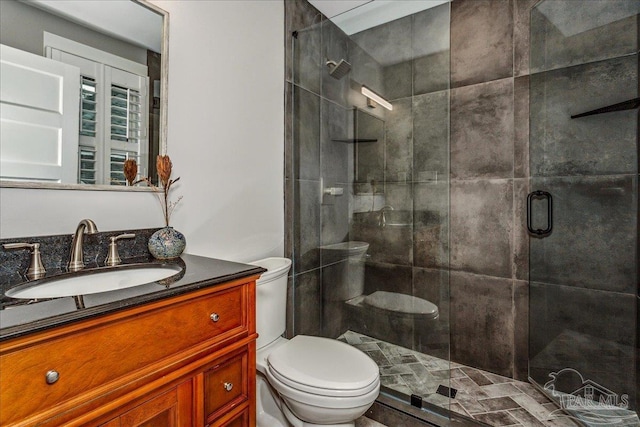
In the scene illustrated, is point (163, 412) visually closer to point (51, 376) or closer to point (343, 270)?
point (51, 376)

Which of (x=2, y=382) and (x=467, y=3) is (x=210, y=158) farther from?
(x=467, y=3)

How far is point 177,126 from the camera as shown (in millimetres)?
1461

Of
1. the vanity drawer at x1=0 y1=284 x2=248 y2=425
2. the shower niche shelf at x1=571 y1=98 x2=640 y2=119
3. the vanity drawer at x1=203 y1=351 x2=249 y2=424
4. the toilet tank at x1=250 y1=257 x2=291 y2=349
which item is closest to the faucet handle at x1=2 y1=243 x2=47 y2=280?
the vanity drawer at x1=0 y1=284 x2=248 y2=425

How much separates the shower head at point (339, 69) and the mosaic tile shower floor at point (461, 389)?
1589 mm

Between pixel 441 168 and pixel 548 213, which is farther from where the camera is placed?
pixel 548 213

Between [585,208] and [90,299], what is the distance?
7.28ft

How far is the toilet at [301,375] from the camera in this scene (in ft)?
4.24

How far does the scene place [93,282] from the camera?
104 centimetres

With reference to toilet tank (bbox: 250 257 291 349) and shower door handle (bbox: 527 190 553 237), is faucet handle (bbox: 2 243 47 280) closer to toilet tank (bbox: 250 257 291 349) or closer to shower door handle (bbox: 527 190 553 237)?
toilet tank (bbox: 250 257 291 349)

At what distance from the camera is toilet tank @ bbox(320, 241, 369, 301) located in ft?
6.49

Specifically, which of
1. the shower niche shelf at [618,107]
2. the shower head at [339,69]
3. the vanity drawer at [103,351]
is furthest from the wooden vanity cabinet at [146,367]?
the shower niche shelf at [618,107]

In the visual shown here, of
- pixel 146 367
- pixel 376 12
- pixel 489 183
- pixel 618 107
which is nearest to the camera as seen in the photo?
pixel 146 367

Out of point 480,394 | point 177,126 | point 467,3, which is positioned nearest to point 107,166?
point 177,126

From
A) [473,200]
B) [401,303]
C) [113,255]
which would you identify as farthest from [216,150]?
[473,200]
